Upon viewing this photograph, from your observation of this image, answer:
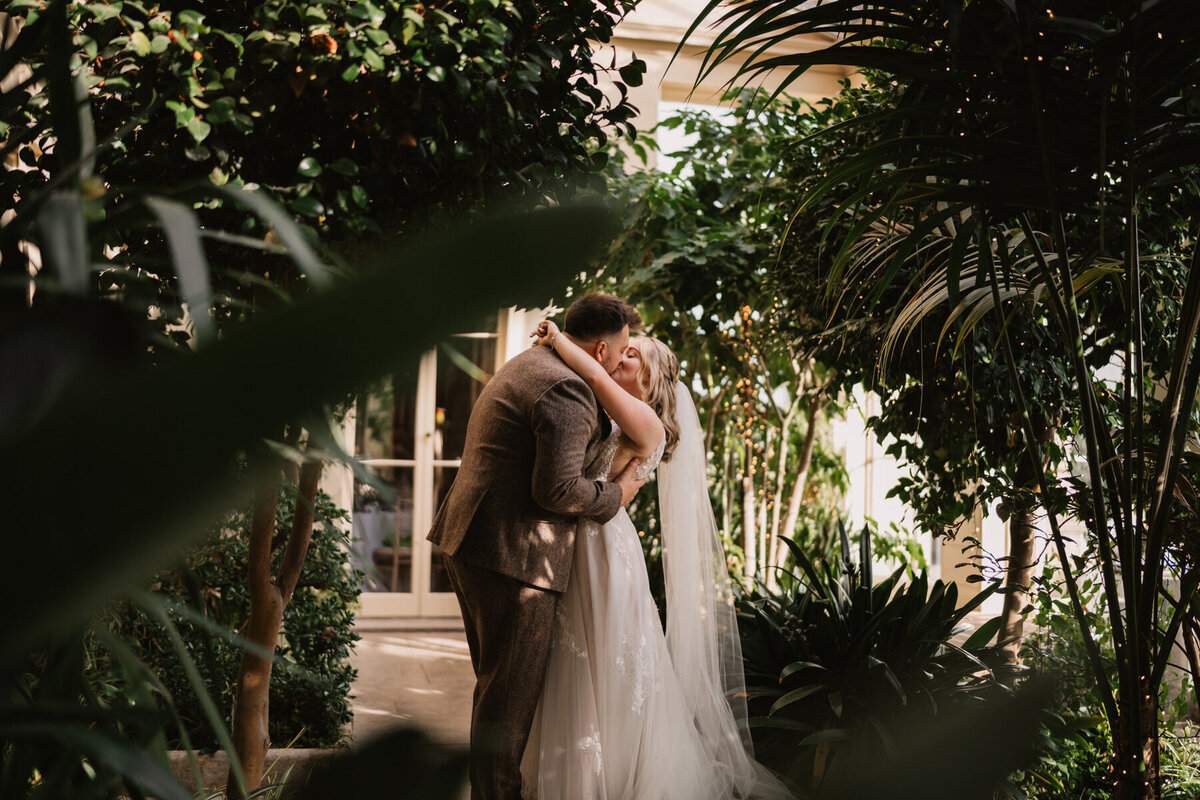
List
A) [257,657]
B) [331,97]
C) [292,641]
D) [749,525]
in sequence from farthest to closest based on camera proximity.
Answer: [749,525] → [292,641] → [257,657] → [331,97]

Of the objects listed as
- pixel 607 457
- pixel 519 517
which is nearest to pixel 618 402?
pixel 607 457

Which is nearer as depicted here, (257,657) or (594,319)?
(257,657)

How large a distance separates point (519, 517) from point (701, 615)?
32.0 inches

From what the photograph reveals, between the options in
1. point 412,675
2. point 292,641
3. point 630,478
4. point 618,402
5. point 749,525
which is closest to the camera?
point 618,402

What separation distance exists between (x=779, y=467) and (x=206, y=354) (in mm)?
5008

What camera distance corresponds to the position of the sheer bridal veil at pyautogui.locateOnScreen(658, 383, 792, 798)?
109 inches

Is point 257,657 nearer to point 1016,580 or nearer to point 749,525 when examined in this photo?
point 1016,580

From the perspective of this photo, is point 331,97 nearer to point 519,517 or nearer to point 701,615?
point 519,517

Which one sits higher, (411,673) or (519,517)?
(519,517)

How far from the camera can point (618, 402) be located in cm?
261

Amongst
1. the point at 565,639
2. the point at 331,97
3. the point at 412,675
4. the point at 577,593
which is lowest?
the point at 412,675

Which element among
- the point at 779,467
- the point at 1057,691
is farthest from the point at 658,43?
the point at 1057,691

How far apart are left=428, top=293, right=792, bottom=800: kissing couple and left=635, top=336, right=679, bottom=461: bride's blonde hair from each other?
14 mm

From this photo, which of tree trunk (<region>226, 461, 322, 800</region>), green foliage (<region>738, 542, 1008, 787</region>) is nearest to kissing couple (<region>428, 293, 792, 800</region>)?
green foliage (<region>738, 542, 1008, 787</region>)
